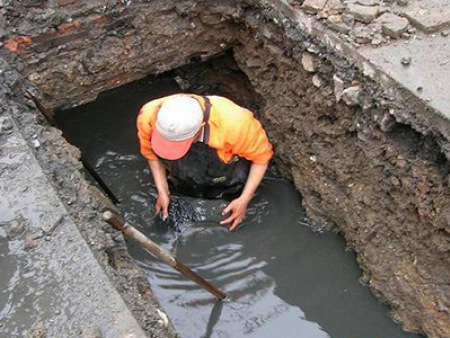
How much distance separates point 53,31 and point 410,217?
277cm

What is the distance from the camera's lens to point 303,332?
3744 millimetres

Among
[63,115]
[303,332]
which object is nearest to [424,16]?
[303,332]

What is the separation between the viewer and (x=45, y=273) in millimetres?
2605

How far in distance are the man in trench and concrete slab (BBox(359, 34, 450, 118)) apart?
94cm

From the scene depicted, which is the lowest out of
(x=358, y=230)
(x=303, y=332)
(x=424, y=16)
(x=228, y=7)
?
(x=303, y=332)

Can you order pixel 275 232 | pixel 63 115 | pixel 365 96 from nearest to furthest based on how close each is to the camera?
1. pixel 365 96
2. pixel 275 232
3. pixel 63 115

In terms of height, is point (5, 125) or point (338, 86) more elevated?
point (338, 86)

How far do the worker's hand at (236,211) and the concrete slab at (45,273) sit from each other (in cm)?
148

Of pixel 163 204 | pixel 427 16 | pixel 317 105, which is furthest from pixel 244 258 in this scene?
pixel 427 16

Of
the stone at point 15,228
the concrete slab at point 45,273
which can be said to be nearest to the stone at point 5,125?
the concrete slab at point 45,273

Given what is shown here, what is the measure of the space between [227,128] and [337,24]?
0.98 meters

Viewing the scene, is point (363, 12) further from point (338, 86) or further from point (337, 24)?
point (338, 86)

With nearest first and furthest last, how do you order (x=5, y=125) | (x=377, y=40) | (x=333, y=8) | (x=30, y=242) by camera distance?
1. (x=30, y=242)
2. (x=5, y=125)
3. (x=377, y=40)
4. (x=333, y=8)

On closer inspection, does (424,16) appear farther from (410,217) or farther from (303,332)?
(303,332)
